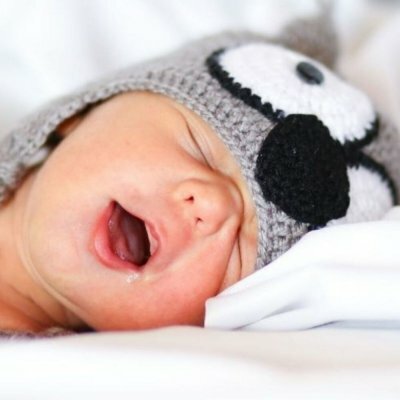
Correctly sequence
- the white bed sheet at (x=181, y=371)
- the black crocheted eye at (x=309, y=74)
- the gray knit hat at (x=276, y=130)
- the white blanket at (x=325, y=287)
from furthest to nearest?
1. the black crocheted eye at (x=309, y=74)
2. the gray knit hat at (x=276, y=130)
3. the white blanket at (x=325, y=287)
4. the white bed sheet at (x=181, y=371)

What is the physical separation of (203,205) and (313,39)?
55 cm

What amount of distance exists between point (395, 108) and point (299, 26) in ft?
0.81

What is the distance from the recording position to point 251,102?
92 centimetres

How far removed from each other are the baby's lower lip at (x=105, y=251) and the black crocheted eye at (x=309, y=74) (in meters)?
0.31

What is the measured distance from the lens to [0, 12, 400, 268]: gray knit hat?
85cm

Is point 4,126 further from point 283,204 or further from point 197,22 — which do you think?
point 283,204

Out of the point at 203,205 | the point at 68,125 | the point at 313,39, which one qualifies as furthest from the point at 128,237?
the point at 313,39

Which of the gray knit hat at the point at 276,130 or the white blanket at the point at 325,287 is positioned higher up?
the gray knit hat at the point at 276,130

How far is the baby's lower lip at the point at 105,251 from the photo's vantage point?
0.88 meters

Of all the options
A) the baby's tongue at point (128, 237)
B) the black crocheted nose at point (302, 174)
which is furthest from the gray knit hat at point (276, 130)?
the baby's tongue at point (128, 237)

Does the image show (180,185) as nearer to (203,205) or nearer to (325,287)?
(203,205)

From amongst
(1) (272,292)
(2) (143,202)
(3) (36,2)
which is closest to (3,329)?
(2) (143,202)

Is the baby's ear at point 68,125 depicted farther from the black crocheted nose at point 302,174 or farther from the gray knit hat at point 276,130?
the black crocheted nose at point 302,174

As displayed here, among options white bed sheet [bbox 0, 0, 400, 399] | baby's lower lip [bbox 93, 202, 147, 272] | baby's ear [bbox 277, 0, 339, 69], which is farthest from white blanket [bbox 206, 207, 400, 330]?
baby's ear [bbox 277, 0, 339, 69]
